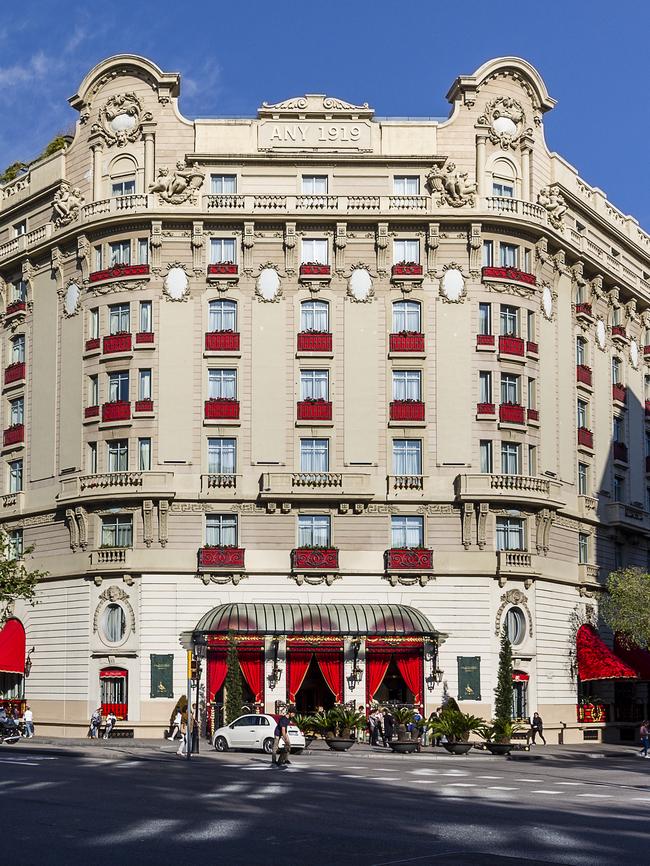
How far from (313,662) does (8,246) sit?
29893 millimetres

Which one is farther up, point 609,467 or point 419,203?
point 419,203

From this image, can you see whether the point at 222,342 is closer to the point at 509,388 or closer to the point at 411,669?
the point at 509,388

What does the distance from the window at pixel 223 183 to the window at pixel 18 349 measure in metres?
14.1

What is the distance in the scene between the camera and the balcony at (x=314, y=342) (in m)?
65.3

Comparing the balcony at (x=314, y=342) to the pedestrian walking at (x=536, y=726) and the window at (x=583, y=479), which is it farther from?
the pedestrian walking at (x=536, y=726)

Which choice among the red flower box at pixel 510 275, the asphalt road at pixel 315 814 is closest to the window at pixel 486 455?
the red flower box at pixel 510 275

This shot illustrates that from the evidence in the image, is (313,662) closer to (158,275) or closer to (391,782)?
(158,275)

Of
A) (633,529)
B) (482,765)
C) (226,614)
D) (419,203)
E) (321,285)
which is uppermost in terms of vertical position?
(419,203)

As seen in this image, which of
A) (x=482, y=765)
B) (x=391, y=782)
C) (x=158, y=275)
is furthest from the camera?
(x=158, y=275)

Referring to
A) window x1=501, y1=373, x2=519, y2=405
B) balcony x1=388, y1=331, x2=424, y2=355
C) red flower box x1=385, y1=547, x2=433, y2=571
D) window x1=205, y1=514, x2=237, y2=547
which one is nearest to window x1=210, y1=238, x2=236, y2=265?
balcony x1=388, y1=331, x2=424, y2=355

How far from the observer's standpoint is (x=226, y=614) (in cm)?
6259

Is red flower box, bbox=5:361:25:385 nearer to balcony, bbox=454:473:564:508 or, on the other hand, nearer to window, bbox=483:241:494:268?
balcony, bbox=454:473:564:508

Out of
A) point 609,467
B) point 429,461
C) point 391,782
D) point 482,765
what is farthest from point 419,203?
point 391,782

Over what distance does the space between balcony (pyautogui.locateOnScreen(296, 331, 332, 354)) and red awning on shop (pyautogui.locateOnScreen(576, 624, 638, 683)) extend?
64.8 ft
